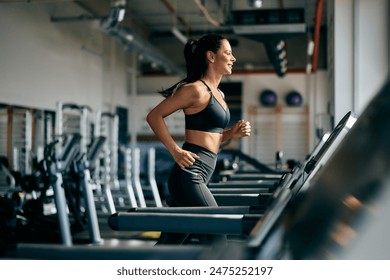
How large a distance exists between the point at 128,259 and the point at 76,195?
17.3ft

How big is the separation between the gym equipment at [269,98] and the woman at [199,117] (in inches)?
450

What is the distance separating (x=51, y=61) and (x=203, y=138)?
7.53 m

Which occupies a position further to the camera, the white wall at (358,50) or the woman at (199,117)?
the white wall at (358,50)

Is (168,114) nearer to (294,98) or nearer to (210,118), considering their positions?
(210,118)

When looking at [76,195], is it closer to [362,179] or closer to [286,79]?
[362,179]

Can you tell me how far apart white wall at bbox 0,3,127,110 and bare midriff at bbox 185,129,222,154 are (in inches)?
232

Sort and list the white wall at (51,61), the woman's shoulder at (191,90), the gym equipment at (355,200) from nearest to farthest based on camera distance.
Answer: the gym equipment at (355,200) < the woman's shoulder at (191,90) < the white wall at (51,61)

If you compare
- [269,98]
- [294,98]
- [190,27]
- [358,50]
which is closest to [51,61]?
[190,27]

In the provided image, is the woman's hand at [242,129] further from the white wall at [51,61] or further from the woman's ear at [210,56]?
the white wall at [51,61]

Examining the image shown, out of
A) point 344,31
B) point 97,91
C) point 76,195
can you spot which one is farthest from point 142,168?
point 344,31

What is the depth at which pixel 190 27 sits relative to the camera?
44.4 feet

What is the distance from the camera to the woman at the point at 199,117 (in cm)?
216

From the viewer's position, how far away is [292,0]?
401 inches

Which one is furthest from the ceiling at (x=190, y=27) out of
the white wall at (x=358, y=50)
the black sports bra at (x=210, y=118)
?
the black sports bra at (x=210, y=118)
